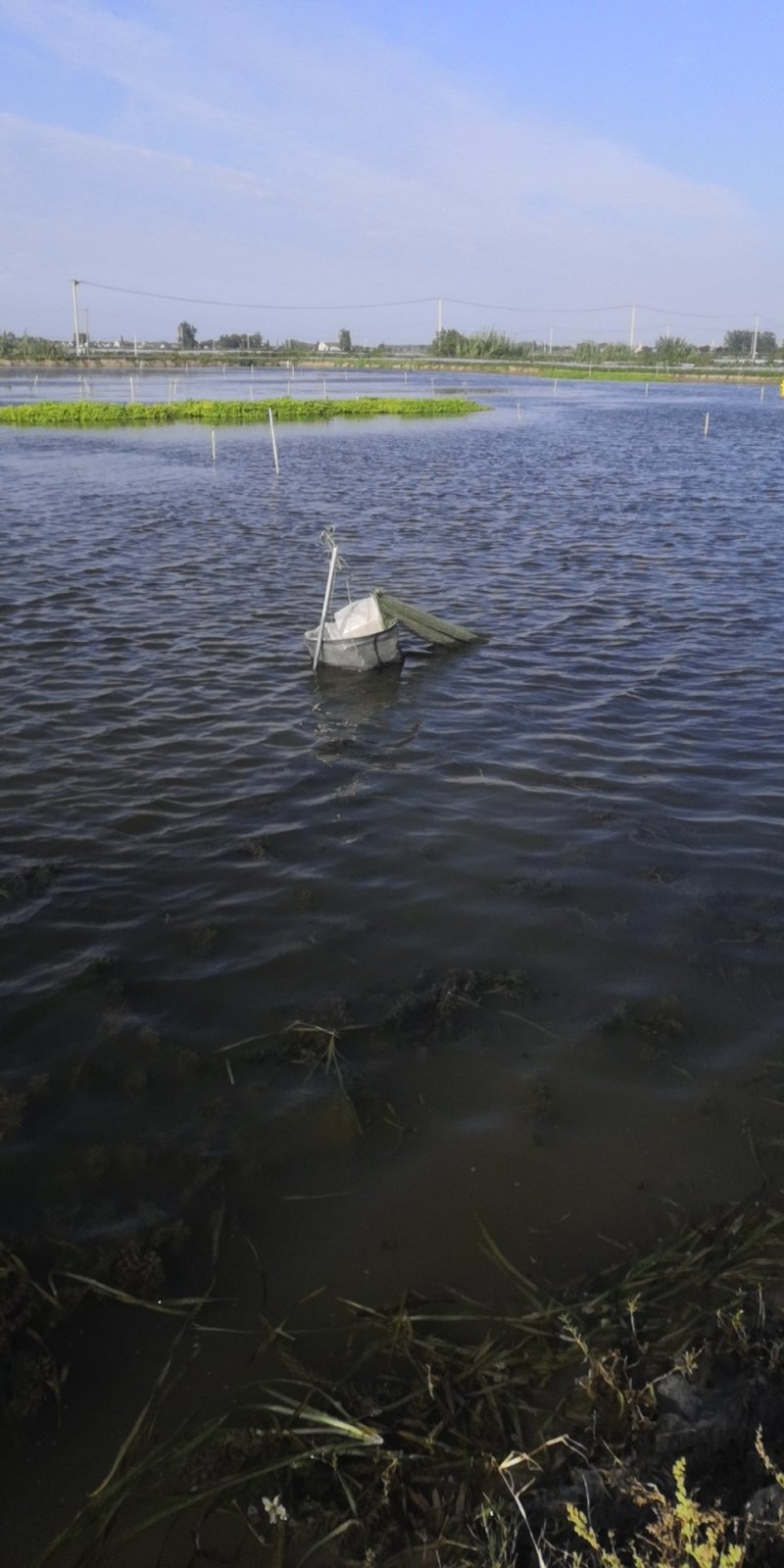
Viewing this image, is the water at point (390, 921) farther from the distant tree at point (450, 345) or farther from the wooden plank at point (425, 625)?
the distant tree at point (450, 345)

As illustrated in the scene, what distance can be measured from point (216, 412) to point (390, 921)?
44141 millimetres

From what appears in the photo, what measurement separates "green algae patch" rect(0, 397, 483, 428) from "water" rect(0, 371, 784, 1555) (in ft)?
95.8

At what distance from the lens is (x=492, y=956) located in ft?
18.8

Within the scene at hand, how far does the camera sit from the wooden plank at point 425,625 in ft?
34.6

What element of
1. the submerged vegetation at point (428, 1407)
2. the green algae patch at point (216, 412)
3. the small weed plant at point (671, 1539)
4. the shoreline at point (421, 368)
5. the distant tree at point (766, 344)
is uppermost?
the distant tree at point (766, 344)

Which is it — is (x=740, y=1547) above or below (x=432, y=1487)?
→ above

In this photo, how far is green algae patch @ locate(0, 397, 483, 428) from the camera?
4228 cm

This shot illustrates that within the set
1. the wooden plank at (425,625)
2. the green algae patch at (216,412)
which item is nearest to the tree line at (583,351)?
the green algae patch at (216,412)

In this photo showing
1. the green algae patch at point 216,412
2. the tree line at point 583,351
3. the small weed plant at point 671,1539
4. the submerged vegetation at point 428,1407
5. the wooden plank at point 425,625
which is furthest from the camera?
the tree line at point 583,351

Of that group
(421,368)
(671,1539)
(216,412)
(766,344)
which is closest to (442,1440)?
(671,1539)

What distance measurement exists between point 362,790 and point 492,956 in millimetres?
2583

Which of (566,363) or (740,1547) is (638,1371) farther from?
(566,363)

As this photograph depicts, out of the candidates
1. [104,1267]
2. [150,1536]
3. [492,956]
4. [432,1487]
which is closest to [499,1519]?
[432,1487]

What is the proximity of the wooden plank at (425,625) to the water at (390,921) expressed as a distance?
310 mm
